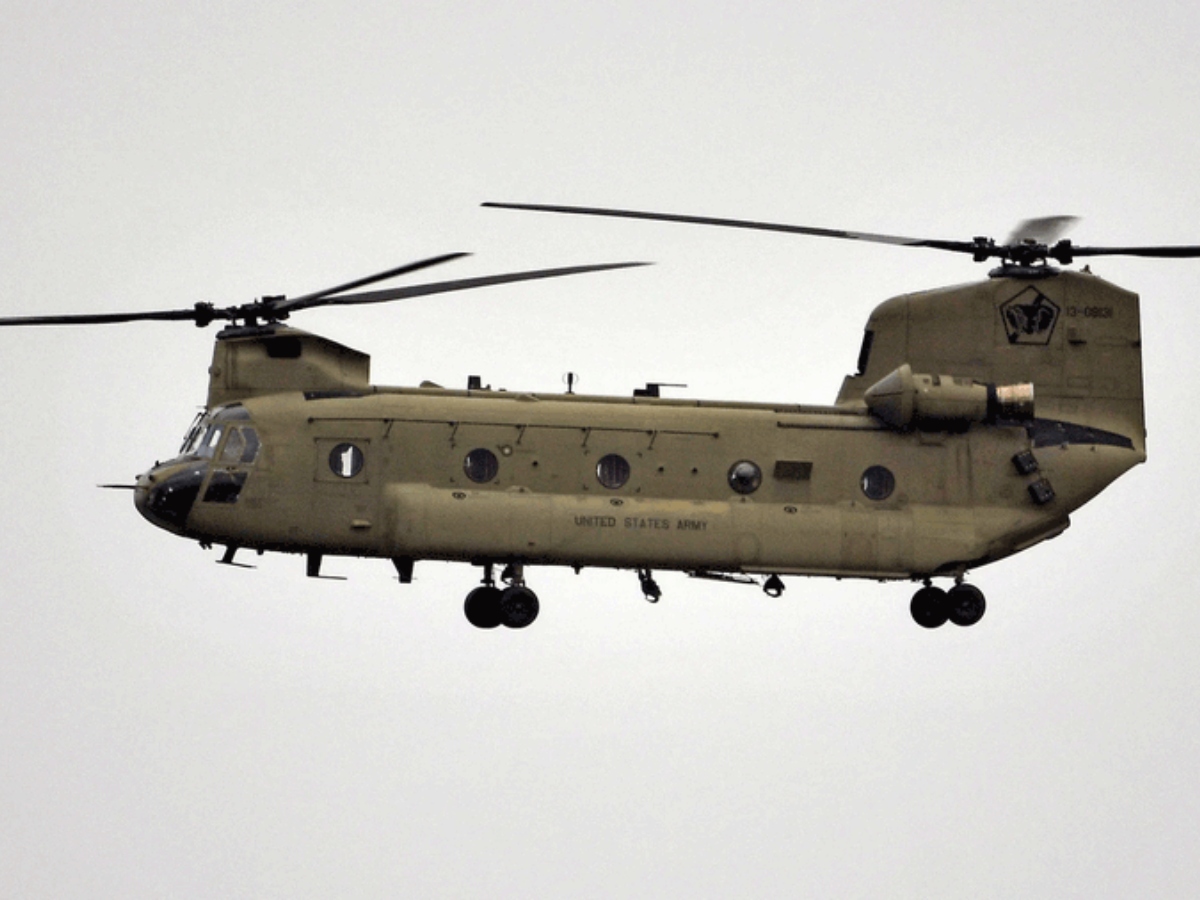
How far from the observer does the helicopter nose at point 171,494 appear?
3125 cm

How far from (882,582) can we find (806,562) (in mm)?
1429

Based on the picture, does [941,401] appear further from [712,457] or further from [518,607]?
[518,607]

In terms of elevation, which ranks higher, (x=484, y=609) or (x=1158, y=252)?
(x=1158, y=252)

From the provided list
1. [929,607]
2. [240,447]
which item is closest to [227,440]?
[240,447]

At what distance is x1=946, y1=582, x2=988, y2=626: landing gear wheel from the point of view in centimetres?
3294

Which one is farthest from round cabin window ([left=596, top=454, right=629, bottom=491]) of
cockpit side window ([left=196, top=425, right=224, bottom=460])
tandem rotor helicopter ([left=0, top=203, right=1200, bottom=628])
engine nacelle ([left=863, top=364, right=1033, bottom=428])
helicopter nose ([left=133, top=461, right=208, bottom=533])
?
helicopter nose ([left=133, top=461, right=208, bottom=533])

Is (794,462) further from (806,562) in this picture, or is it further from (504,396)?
(504,396)

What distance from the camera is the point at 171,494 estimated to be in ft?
103

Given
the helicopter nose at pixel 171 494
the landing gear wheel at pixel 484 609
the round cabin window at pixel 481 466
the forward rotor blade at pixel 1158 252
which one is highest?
the forward rotor blade at pixel 1158 252

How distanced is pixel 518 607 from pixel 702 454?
127 inches

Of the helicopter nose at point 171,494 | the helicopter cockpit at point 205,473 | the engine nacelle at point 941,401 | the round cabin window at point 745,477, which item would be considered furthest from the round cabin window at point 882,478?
the helicopter nose at point 171,494

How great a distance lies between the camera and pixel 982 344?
109 ft

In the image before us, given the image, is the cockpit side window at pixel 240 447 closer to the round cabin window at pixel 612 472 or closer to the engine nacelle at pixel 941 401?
the round cabin window at pixel 612 472

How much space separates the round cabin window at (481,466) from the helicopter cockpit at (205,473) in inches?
111
